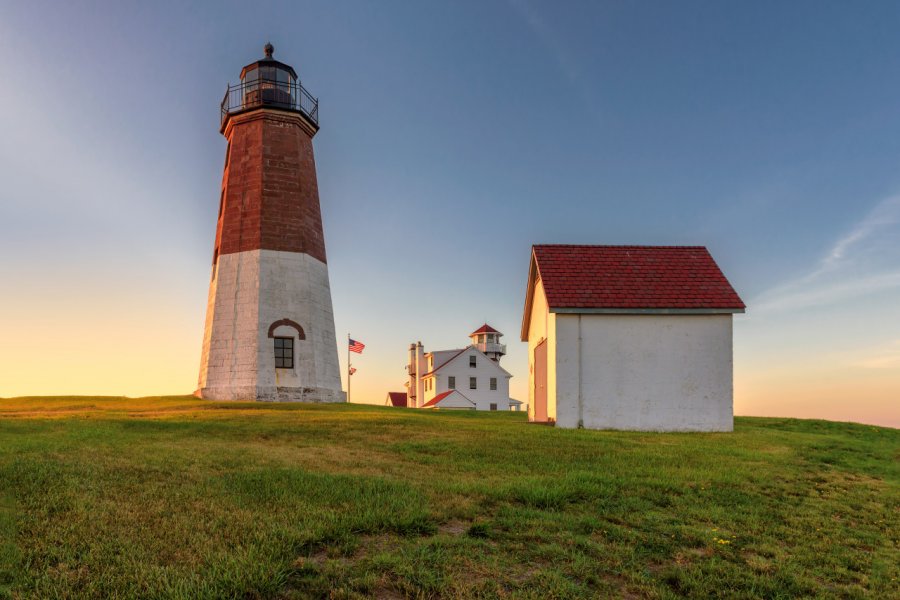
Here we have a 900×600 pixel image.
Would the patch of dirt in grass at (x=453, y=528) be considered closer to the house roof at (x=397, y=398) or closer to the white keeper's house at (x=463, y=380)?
the white keeper's house at (x=463, y=380)

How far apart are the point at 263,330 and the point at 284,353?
55.9 inches

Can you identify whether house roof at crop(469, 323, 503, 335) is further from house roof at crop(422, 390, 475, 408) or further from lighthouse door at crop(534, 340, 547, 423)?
lighthouse door at crop(534, 340, 547, 423)

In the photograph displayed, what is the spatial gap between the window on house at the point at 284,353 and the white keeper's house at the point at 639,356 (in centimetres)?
1252

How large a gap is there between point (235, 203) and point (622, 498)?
24.9 m

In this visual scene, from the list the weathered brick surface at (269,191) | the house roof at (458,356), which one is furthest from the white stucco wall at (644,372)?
the house roof at (458,356)

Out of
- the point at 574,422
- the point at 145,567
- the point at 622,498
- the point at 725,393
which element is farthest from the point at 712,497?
the point at 725,393

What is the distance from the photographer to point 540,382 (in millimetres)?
22250

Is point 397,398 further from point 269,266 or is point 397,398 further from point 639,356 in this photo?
point 639,356

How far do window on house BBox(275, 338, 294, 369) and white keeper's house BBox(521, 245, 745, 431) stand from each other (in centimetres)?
1252

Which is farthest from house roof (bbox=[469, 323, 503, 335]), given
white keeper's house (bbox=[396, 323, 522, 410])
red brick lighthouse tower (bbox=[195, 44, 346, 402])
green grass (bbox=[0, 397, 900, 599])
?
green grass (bbox=[0, 397, 900, 599])

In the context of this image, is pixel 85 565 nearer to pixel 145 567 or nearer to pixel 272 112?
pixel 145 567

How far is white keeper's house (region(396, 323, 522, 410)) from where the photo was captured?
5862 cm

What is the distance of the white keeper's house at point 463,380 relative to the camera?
58.6m

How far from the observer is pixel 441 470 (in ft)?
32.7
